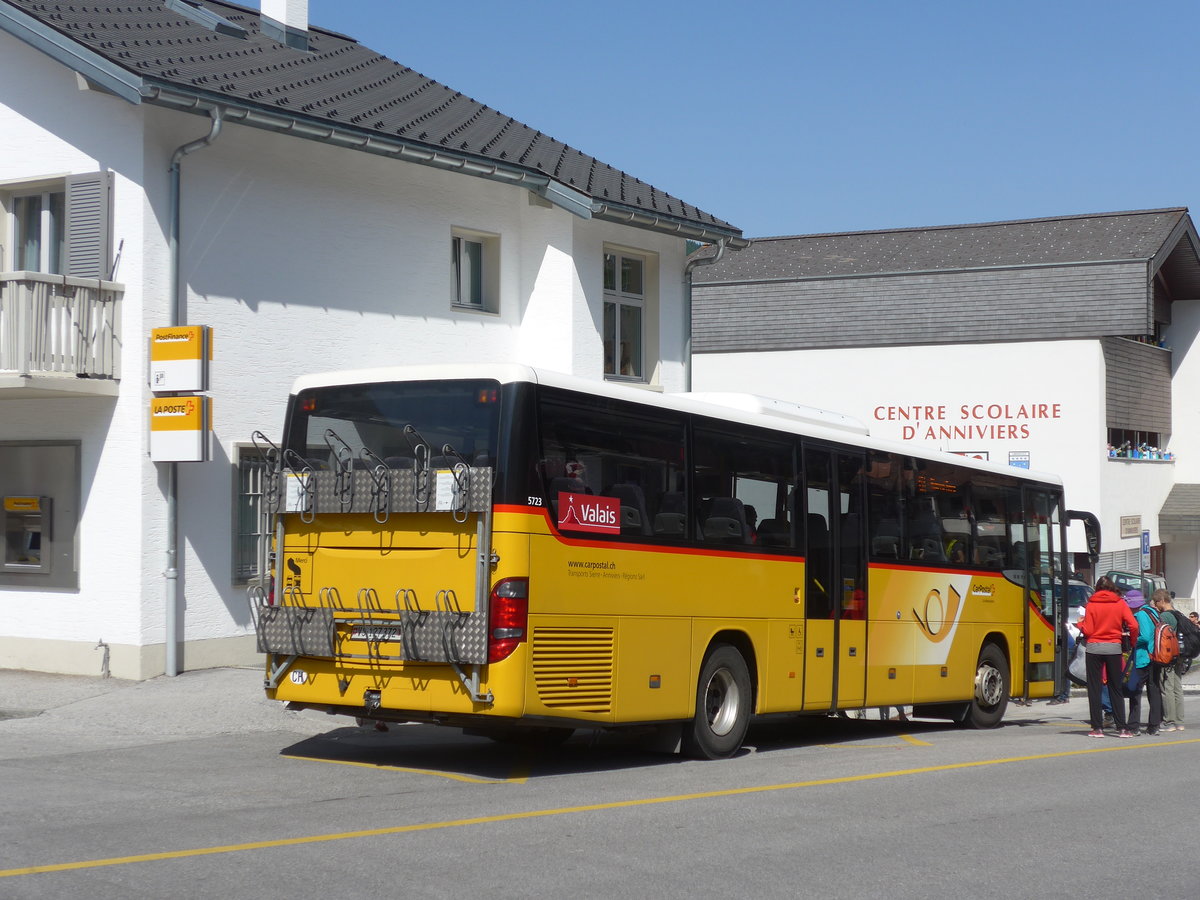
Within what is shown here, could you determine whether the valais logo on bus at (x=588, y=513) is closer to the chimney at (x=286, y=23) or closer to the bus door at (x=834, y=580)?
the bus door at (x=834, y=580)

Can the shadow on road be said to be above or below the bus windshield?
below

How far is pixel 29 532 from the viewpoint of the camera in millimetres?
17031

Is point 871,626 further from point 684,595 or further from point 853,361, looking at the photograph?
point 853,361

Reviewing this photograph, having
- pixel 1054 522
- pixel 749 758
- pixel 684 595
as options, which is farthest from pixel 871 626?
pixel 1054 522

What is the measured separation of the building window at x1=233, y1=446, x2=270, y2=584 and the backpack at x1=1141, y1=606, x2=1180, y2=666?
403 inches

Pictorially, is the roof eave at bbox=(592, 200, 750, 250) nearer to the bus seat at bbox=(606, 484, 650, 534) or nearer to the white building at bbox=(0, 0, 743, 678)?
the white building at bbox=(0, 0, 743, 678)

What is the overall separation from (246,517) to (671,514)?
7.62 m

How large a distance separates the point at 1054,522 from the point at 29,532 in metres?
12.3

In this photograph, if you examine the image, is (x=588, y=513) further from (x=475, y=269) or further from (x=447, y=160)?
(x=475, y=269)

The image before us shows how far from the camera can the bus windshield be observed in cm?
1035

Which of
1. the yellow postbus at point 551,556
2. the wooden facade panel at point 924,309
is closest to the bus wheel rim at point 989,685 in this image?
the yellow postbus at point 551,556

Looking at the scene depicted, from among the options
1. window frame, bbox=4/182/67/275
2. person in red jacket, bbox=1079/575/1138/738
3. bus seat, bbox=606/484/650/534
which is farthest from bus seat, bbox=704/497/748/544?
window frame, bbox=4/182/67/275

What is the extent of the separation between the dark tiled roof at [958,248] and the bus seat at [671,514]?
30.7 meters

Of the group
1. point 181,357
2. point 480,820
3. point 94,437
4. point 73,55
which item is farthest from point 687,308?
point 480,820
